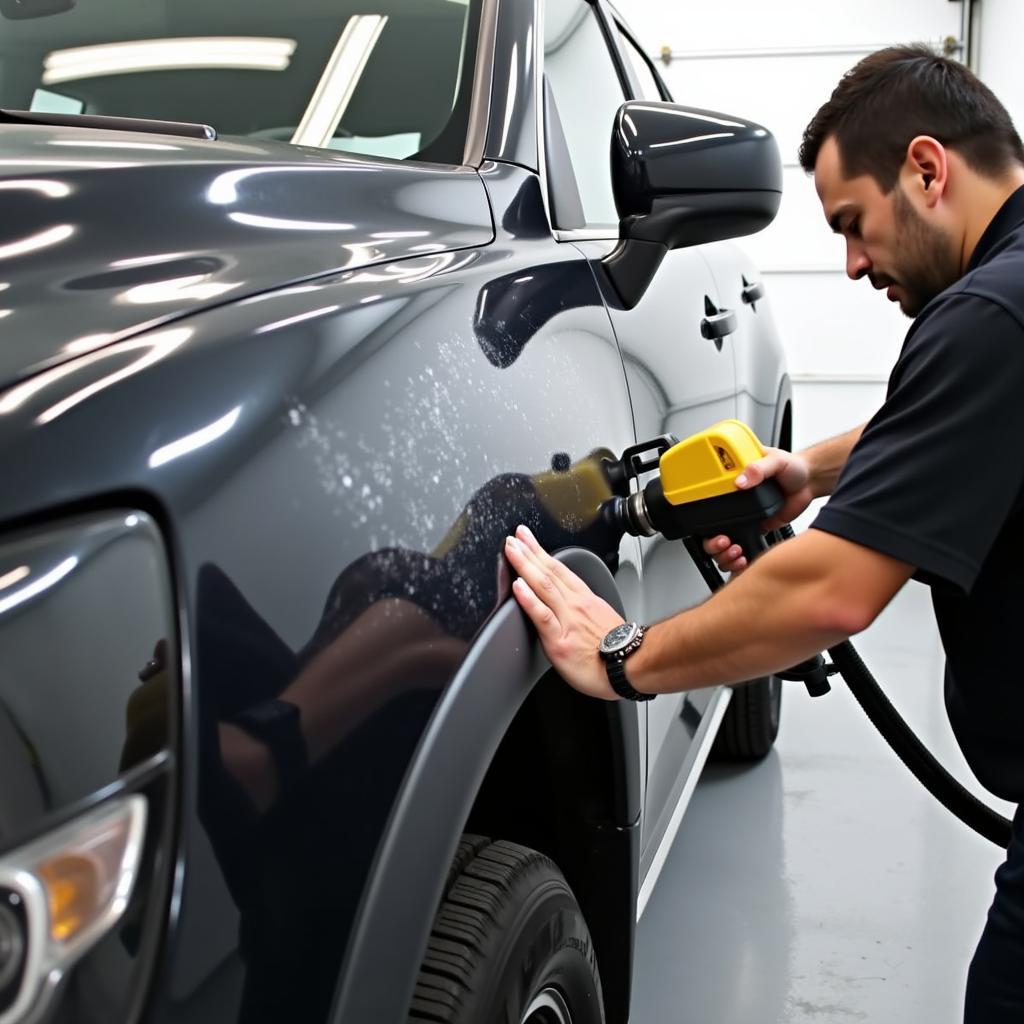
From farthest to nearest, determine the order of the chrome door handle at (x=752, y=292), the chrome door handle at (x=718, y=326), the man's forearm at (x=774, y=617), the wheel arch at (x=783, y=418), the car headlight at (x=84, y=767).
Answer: the wheel arch at (x=783, y=418) → the chrome door handle at (x=752, y=292) → the chrome door handle at (x=718, y=326) → the man's forearm at (x=774, y=617) → the car headlight at (x=84, y=767)

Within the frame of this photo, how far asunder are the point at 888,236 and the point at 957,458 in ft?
1.13

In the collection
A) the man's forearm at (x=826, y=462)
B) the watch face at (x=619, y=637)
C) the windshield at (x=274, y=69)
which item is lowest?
the watch face at (x=619, y=637)

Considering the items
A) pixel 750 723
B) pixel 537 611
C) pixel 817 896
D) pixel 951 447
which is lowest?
pixel 817 896

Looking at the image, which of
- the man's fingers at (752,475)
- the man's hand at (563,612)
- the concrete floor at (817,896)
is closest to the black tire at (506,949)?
the man's hand at (563,612)

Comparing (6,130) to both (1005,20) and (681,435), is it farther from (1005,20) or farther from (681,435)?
(1005,20)

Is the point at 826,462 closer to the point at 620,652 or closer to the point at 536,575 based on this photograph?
the point at 620,652

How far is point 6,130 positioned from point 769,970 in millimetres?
1727

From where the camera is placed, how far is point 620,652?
113 cm

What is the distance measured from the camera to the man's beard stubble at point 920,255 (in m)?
1.28

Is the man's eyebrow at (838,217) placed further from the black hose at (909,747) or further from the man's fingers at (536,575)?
the man's fingers at (536,575)

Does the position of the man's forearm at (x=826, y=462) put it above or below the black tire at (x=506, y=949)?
above

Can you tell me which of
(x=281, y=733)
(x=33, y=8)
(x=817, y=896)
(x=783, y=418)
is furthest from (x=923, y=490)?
(x=783, y=418)

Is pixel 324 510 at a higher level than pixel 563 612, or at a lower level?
higher

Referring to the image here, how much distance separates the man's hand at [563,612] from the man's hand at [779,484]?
239mm
